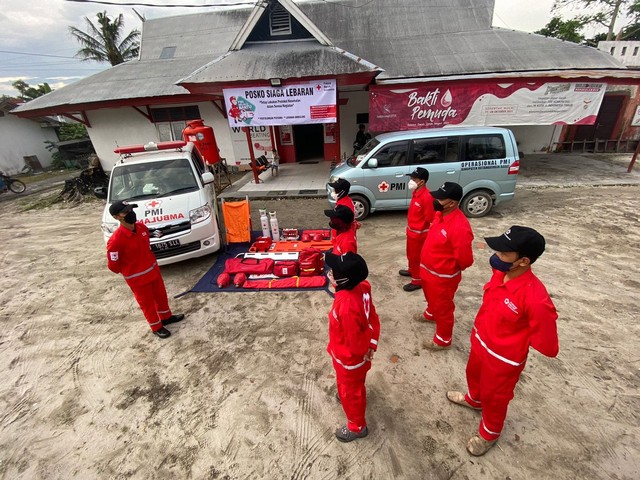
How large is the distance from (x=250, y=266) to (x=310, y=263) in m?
1.12

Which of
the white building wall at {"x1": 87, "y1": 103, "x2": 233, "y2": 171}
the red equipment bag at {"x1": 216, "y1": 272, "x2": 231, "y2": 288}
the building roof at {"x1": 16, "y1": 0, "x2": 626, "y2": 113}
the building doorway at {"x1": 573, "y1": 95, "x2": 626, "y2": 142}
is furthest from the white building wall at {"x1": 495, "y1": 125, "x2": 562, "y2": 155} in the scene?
the red equipment bag at {"x1": 216, "y1": 272, "x2": 231, "y2": 288}

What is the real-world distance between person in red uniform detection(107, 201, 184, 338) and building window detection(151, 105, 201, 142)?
35.6ft

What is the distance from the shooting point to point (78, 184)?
36.5 feet

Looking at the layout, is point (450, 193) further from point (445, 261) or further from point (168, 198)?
point (168, 198)

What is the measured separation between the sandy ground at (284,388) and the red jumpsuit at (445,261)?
24.2 inches

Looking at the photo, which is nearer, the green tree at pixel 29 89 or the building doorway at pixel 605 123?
the building doorway at pixel 605 123

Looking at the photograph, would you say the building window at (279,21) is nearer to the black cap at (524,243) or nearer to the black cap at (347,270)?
the black cap at (347,270)

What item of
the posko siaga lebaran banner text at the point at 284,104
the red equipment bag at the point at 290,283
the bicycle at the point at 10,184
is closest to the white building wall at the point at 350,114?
the posko siaga lebaran banner text at the point at 284,104

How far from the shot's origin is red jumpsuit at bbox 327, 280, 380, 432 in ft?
7.11

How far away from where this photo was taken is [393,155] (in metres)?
6.75

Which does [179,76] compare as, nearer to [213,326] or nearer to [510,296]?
[213,326]

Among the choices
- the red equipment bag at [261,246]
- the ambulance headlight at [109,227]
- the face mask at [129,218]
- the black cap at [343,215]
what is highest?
the face mask at [129,218]

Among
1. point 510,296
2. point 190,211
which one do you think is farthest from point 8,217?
point 510,296

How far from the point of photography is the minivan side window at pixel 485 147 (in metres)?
6.52
